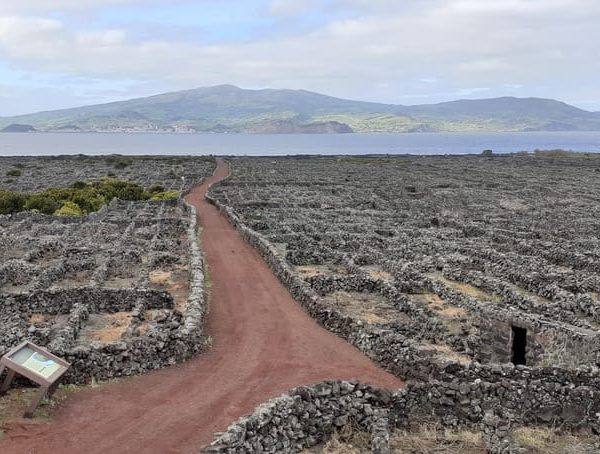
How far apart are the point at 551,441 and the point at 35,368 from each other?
40.2 feet

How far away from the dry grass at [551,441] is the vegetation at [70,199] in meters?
44.0

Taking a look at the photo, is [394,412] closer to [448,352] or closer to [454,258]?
[448,352]

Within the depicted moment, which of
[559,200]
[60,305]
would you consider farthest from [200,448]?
[559,200]

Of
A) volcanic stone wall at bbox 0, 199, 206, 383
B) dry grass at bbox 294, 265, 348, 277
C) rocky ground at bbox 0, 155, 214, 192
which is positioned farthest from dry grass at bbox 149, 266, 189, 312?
rocky ground at bbox 0, 155, 214, 192

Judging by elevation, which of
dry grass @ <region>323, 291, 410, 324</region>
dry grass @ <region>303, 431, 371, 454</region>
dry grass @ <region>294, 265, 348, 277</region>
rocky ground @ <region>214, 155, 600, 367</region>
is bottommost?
dry grass @ <region>303, 431, 371, 454</region>

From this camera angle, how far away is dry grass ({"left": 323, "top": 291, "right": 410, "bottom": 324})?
23.3 m

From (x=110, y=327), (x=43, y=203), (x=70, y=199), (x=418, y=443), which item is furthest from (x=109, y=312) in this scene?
(x=70, y=199)

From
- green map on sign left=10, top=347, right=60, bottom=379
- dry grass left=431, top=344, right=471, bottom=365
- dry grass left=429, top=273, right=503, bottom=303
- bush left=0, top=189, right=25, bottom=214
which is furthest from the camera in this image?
bush left=0, top=189, right=25, bottom=214

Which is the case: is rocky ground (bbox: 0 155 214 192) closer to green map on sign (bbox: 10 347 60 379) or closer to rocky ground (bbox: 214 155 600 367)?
rocky ground (bbox: 214 155 600 367)

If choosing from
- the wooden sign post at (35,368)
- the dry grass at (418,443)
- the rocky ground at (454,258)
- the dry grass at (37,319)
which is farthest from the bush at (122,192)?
the dry grass at (418,443)

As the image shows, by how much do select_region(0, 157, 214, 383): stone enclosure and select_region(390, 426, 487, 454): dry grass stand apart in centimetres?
737

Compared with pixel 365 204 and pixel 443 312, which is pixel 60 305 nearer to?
pixel 443 312

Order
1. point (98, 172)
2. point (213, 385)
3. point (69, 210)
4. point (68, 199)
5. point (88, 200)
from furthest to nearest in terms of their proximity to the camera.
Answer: point (98, 172) → point (68, 199) → point (88, 200) → point (69, 210) → point (213, 385)

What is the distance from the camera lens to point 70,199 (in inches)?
2258
